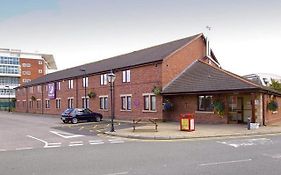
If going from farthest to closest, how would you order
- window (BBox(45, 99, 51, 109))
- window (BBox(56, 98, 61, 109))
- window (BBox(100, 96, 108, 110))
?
window (BBox(45, 99, 51, 109)), window (BBox(56, 98, 61, 109)), window (BBox(100, 96, 108, 110))

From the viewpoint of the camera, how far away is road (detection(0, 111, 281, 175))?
349 inches

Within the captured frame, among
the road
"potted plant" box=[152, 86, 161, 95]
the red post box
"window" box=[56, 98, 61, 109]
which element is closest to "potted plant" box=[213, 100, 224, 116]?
the red post box

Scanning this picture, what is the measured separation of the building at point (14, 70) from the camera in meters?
102

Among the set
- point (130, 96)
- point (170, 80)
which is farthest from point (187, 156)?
point (130, 96)

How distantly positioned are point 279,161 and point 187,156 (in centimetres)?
287

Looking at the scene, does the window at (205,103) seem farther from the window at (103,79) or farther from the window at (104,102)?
the window at (103,79)

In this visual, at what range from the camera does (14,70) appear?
104500 millimetres

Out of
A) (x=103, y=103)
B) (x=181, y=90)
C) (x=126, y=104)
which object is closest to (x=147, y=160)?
(x=181, y=90)

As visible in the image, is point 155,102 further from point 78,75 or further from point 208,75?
point 78,75

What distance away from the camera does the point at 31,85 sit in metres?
64.7

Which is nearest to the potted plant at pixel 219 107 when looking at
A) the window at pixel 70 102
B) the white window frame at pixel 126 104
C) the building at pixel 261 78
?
the white window frame at pixel 126 104

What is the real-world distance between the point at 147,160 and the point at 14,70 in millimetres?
102426

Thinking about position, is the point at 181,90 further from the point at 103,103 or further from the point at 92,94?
the point at 92,94

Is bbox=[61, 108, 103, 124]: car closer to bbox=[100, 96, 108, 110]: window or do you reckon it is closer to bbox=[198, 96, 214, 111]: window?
bbox=[100, 96, 108, 110]: window
